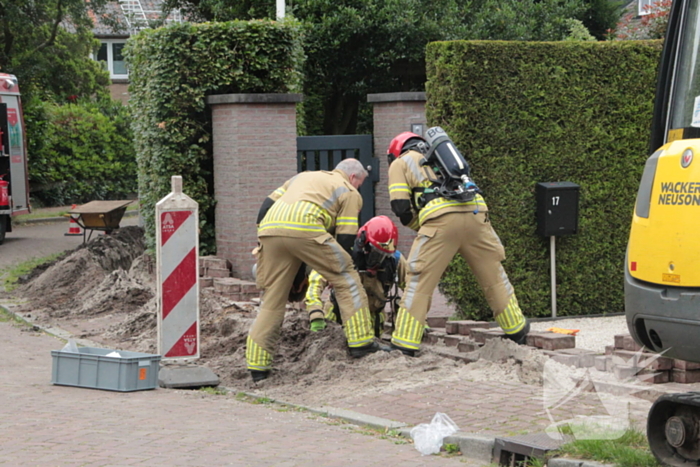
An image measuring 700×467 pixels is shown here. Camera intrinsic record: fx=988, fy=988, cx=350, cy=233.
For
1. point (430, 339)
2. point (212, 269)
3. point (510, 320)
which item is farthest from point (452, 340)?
point (212, 269)

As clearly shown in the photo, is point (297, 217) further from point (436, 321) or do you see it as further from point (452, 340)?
point (436, 321)

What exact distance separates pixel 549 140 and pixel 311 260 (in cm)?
338

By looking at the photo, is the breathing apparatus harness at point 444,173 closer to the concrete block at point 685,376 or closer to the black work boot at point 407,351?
the black work boot at point 407,351

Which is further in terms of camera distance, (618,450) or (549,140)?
(549,140)

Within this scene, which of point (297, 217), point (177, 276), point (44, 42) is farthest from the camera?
point (44, 42)

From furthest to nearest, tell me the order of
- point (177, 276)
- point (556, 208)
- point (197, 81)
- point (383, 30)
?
1. point (383, 30)
2. point (197, 81)
3. point (556, 208)
4. point (177, 276)

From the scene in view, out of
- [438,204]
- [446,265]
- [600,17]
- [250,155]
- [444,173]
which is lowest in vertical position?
[446,265]

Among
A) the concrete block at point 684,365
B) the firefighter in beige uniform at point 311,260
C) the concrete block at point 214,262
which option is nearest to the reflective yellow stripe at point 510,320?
the firefighter in beige uniform at point 311,260

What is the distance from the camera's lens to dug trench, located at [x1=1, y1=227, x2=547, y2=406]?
7496 mm

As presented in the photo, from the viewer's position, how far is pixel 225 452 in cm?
588

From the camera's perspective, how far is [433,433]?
5.97 metres

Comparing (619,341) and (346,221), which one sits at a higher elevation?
(346,221)

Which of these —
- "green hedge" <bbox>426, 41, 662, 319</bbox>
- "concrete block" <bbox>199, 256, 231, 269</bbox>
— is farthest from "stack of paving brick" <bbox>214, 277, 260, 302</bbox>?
"green hedge" <bbox>426, 41, 662, 319</bbox>

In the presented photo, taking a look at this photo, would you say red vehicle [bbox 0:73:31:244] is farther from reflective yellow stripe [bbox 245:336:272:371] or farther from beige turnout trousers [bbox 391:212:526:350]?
beige turnout trousers [bbox 391:212:526:350]
